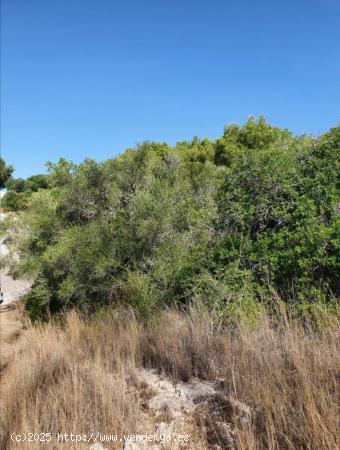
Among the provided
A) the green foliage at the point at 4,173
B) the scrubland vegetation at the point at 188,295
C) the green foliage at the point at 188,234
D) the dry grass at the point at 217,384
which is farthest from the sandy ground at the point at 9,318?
the green foliage at the point at 4,173

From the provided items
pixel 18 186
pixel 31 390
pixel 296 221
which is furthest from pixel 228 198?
pixel 18 186

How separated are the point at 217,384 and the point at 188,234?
422 centimetres

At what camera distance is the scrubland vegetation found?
269 centimetres

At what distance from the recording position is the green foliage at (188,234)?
4434 mm

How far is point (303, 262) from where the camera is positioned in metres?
4.22

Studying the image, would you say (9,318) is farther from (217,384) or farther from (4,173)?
(4,173)

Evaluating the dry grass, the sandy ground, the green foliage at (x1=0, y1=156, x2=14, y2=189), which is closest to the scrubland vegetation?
the dry grass

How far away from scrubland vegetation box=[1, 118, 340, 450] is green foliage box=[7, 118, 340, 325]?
28 millimetres

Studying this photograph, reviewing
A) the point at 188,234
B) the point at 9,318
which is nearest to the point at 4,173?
the point at 9,318

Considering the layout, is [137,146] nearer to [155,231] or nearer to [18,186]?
[155,231]

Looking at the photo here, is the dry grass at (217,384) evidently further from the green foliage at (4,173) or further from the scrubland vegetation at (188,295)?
the green foliage at (4,173)

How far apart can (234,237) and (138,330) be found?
205 centimetres

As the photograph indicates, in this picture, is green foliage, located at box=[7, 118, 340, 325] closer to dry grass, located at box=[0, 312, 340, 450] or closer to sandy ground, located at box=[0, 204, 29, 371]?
dry grass, located at box=[0, 312, 340, 450]

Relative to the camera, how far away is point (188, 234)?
7.24m
